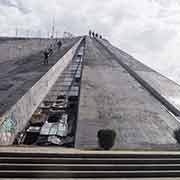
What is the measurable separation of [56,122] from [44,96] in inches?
159

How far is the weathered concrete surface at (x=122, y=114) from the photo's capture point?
14289mm

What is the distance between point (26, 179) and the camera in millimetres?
7695

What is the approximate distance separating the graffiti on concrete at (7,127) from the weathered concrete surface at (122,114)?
237 centimetres

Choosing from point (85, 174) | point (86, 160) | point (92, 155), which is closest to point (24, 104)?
point (92, 155)

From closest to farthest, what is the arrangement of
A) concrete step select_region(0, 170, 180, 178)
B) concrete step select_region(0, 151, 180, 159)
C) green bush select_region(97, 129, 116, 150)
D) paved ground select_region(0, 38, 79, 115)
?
1. concrete step select_region(0, 170, 180, 178)
2. concrete step select_region(0, 151, 180, 159)
3. green bush select_region(97, 129, 116, 150)
4. paved ground select_region(0, 38, 79, 115)

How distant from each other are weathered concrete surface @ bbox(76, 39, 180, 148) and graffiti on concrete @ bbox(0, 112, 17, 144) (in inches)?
93.3

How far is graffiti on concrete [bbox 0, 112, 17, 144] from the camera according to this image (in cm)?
1208

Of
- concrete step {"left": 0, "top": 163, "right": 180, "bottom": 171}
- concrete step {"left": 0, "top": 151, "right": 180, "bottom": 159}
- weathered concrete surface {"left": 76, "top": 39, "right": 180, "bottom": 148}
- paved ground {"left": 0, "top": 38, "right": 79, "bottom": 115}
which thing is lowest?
weathered concrete surface {"left": 76, "top": 39, "right": 180, "bottom": 148}

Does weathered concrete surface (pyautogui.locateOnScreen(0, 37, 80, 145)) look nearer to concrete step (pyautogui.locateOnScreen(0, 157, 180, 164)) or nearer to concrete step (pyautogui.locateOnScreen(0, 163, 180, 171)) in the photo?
concrete step (pyautogui.locateOnScreen(0, 157, 180, 164))

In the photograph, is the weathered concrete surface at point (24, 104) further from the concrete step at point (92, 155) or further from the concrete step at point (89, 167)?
the concrete step at point (89, 167)

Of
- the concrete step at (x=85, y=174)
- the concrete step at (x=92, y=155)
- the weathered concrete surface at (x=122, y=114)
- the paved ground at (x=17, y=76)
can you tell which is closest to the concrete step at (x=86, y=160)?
the concrete step at (x=92, y=155)

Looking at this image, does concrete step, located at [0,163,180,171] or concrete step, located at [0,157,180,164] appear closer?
concrete step, located at [0,163,180,171]

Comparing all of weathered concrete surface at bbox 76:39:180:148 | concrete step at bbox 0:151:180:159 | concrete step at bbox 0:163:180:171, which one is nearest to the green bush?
weathered concrete surface at bbox 76:39:180:148

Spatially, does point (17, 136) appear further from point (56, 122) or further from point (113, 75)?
point (113, 75)
